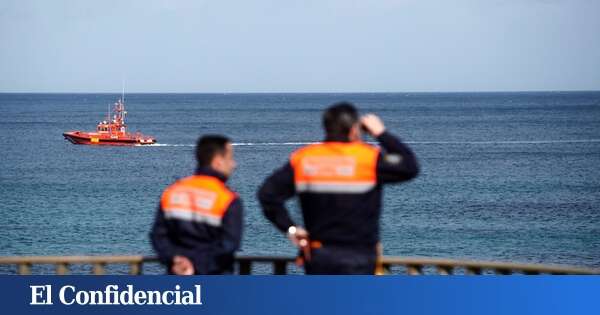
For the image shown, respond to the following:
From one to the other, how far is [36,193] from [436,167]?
35349 mm

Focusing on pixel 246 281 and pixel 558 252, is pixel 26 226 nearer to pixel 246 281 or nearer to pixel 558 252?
pixel 558 252

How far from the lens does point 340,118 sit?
21.2ft

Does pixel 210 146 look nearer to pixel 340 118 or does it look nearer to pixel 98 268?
pixel 340 118

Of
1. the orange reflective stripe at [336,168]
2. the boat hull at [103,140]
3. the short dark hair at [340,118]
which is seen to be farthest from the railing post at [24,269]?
the boat hull at [103,140]

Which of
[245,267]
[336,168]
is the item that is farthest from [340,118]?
[245,267]

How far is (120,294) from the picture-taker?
24.4 ft

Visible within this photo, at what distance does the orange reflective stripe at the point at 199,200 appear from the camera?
21.9 feet

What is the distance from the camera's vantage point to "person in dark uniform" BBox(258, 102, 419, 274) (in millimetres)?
6484

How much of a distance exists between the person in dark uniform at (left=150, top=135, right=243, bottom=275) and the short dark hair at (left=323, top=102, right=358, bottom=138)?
68cm

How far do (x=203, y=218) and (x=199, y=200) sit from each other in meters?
0.12

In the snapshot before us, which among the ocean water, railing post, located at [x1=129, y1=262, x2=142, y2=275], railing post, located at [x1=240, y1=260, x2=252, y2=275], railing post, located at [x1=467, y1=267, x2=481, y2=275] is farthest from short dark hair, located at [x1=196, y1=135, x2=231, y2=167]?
the ocean water

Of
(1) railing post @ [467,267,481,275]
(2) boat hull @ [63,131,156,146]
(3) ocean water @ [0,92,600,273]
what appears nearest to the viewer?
(1) railing post @ [467,267,481,275]

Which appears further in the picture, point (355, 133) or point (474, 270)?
point (474, 270)

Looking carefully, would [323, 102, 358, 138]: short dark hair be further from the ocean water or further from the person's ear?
the ocean water
